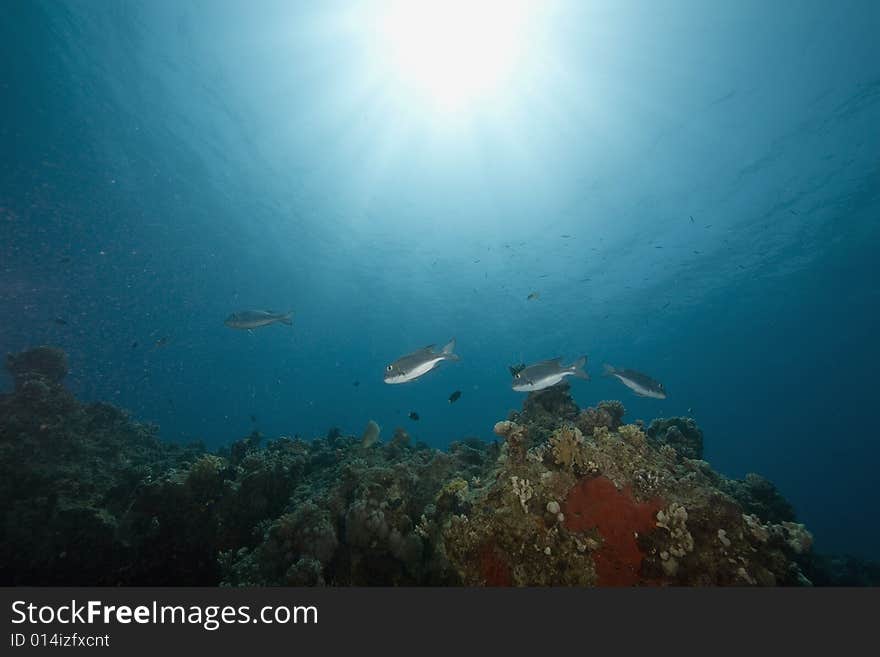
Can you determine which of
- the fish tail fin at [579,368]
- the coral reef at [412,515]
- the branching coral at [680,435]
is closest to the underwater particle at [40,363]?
the coral reef at [412,515]

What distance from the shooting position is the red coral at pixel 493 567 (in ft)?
12.3

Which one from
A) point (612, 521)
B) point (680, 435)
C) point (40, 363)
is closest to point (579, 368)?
point (612, 521)

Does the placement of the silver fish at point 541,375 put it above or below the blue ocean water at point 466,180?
below

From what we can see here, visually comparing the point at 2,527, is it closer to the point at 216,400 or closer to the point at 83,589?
the point at 83,589

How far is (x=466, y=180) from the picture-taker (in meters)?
31.4

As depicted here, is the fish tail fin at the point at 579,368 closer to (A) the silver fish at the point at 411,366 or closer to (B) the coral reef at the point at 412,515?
(B) the coral reef at the point at 412,515

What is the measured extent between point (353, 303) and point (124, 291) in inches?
1553

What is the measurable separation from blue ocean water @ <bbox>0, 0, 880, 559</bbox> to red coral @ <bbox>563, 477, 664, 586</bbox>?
17441mm

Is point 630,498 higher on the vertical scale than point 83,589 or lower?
lower

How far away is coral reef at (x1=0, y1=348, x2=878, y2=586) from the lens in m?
3.50

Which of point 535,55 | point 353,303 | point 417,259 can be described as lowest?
point 535,55

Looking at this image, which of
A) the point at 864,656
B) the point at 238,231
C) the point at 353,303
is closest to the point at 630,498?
the point at 864,656

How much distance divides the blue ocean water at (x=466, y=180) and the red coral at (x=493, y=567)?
16.8 m

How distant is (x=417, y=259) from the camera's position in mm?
45281
